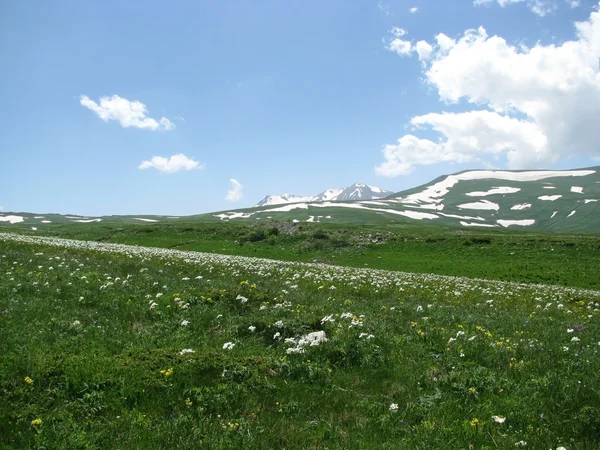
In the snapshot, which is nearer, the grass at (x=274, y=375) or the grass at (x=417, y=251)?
the grass at (x=274, y=375)

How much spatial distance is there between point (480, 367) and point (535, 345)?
2921mm

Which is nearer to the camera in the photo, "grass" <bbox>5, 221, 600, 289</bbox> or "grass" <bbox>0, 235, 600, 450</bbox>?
"grass" <bbox>0, 235, 600, 450</bbox>

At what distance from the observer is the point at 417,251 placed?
56688 mm

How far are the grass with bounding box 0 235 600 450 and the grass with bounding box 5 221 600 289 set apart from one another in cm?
3060

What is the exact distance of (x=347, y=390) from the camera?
25.1 feet

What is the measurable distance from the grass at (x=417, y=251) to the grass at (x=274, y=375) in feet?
100

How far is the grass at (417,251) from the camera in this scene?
41969 millimetres

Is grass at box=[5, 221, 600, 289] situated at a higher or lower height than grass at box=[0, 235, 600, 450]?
lower

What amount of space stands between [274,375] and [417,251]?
170 ft

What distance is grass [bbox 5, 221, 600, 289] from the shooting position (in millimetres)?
41969

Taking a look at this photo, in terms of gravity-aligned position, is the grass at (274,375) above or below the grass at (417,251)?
above

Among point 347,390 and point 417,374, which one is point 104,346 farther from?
point 417,374

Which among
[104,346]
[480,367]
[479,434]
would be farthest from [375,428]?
[104,346]

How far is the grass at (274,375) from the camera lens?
5973 millimetres
